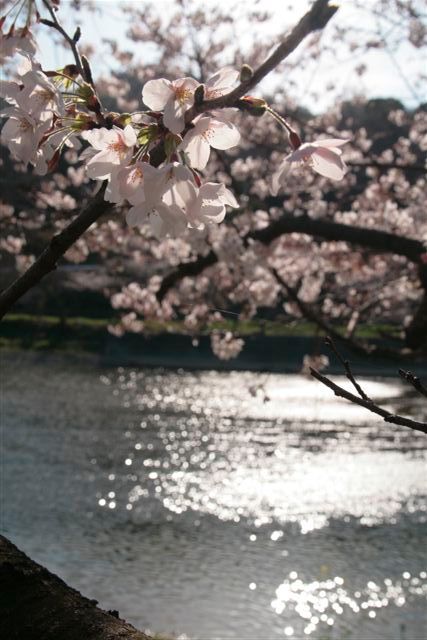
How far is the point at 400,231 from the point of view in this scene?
7.68 m

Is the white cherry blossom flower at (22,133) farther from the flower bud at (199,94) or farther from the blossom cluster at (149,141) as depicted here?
the flower bud at (199,94)

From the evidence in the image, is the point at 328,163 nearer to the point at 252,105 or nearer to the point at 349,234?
the point at 252,105

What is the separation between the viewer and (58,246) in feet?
3.39

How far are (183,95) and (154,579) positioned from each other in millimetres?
4772

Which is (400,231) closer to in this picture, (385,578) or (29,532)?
(385,578)

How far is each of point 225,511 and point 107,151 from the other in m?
6.41

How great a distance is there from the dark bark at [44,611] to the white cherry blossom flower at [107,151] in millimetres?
630

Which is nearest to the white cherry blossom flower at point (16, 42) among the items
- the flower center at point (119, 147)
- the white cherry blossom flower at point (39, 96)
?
the white cherry blossom flower at point (39, 96)

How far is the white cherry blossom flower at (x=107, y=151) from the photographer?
947mm

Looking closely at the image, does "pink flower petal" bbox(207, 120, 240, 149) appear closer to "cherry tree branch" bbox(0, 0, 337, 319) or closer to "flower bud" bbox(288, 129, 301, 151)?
"cherry tree branch" bbox(0, 0, 337, 319)

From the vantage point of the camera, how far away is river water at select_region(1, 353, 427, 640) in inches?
193

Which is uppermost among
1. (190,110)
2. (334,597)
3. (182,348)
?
(190,110)

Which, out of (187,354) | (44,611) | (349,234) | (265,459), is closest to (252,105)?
(44,611)

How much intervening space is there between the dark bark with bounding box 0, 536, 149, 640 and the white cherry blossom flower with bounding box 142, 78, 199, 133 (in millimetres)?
705
